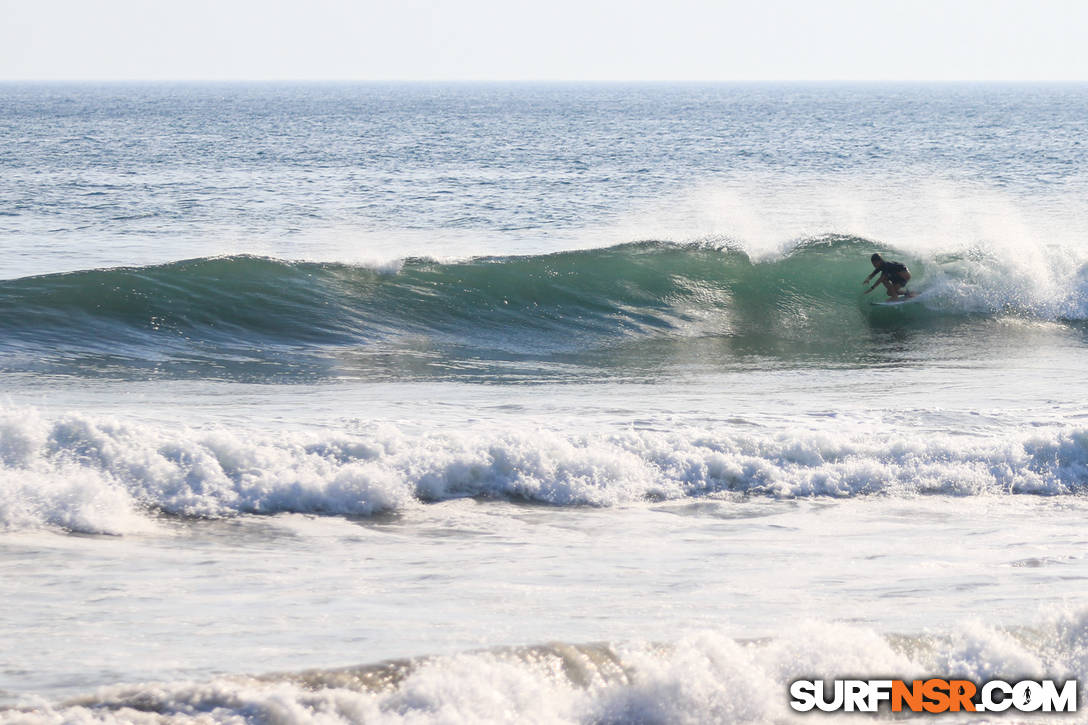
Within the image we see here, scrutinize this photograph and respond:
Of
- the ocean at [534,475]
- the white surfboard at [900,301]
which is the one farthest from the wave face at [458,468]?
the white surfboard at [900,301]

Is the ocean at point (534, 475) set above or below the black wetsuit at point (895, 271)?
below

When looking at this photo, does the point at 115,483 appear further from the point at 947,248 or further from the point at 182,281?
the point at 947,248

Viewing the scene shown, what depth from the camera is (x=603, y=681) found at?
15.4 ft

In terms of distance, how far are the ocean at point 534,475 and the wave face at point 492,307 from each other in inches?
2.8

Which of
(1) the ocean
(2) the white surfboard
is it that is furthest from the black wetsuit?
(1) the ocean

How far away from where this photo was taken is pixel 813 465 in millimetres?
8180

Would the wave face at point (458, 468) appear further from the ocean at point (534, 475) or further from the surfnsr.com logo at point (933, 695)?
the surfnsr.com logo at point (933, 695)

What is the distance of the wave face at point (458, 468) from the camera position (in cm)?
727

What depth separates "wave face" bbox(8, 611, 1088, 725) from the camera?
4422mm

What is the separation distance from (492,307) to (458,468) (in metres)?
7.28

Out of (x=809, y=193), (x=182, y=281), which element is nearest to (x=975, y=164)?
(x=809, y=193)

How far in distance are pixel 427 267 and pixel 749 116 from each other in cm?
8596

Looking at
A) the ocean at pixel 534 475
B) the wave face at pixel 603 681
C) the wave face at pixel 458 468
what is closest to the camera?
the wave face at pixel 603 681

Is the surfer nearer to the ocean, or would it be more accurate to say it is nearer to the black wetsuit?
the black wetsuit
